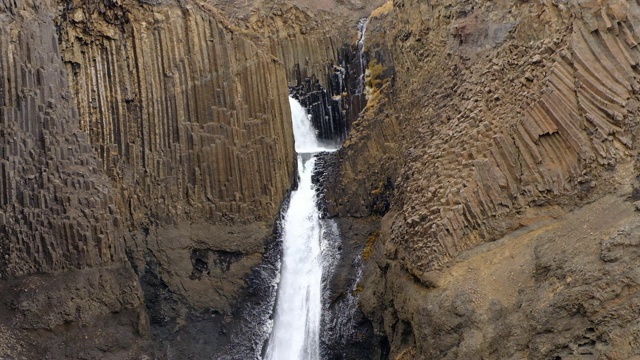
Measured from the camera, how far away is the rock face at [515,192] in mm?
10820

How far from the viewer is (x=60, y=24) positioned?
701 inches

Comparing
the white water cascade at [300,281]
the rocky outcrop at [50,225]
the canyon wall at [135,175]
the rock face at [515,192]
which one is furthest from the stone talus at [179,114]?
the rock face at [515,192]

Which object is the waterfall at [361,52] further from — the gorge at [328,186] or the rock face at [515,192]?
the rock face at [515,192]

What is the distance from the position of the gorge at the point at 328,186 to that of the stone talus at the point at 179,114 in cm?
5

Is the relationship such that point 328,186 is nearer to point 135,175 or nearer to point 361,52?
point 135,175

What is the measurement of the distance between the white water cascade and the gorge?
57 millimetres

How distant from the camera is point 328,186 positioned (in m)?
19.5

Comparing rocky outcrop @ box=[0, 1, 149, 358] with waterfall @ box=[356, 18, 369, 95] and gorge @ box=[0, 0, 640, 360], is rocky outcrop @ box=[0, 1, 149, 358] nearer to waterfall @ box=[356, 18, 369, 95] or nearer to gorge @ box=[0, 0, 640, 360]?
gorge @ box=[0, 0, 640, 360]

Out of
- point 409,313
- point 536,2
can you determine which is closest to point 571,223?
point 409,313

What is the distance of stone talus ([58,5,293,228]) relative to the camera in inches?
712

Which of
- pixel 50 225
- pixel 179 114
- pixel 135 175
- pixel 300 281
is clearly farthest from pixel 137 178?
pixel 300 281

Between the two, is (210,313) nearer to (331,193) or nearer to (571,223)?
(331,193)

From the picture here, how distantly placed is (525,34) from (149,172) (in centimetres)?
914

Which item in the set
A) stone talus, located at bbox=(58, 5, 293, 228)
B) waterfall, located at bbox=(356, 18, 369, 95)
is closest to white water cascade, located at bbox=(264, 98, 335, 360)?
stone talus, located at bbox=(58, 5, 293, 228)
